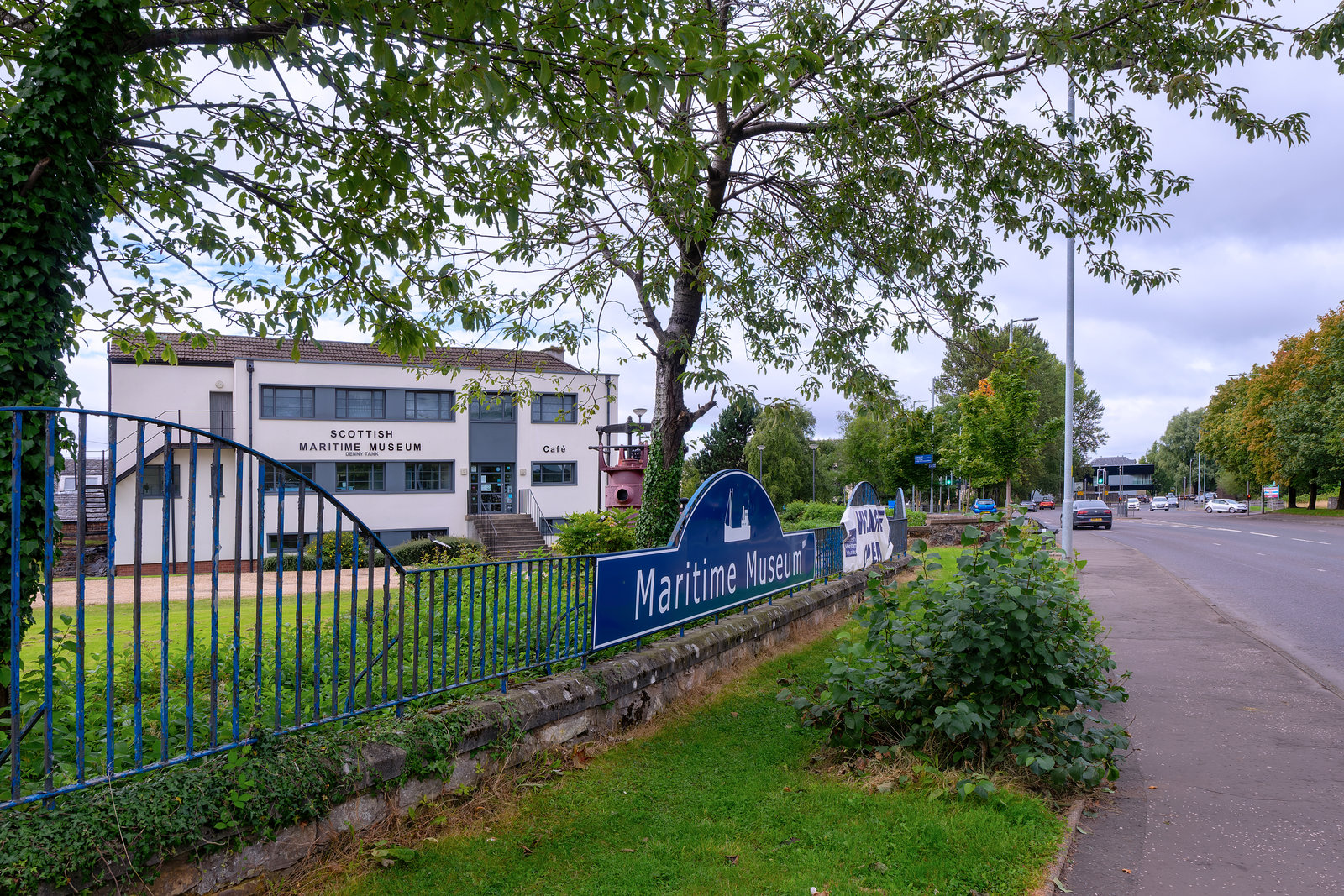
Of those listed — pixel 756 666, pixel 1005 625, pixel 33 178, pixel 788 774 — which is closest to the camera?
pixel 33 178

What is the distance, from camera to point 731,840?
14.0 ft

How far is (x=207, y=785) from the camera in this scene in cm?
330

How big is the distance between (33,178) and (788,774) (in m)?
5.11

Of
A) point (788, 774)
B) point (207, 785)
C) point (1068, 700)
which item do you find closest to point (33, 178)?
point (207, 785)

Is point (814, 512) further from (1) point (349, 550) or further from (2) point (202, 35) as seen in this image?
(2) point (202, 35)

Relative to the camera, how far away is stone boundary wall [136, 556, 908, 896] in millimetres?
3338

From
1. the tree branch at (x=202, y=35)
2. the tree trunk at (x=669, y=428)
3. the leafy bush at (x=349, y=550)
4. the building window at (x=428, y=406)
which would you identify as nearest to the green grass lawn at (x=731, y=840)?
the leafy bush at (x=349, y=550)

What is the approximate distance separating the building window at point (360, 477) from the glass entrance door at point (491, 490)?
11.8ft

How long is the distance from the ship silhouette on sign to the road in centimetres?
559

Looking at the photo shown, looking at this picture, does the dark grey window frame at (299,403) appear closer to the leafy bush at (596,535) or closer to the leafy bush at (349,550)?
the leafy bush at (349,550)

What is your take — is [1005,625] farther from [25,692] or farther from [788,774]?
[25,692]

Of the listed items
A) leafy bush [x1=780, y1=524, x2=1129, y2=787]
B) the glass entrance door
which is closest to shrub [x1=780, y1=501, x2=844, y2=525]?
the glass entrance door

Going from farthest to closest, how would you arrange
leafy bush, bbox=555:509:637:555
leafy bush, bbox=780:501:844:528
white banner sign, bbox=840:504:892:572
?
leafy bush, bbox=780:501:844:528, white banner sign, bbox=840:504:892:572, leafy bush, bbox=555:509:637:555

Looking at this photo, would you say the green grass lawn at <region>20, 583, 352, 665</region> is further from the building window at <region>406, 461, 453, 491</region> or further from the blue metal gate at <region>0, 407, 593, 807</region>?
the building window at <region>406, 461, 453, 491</region>
